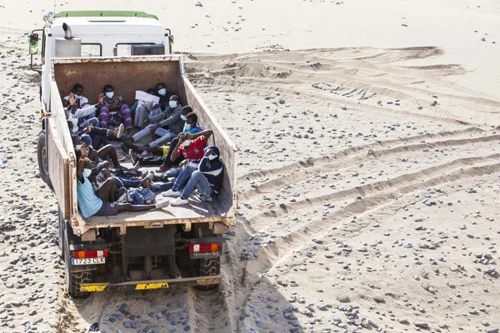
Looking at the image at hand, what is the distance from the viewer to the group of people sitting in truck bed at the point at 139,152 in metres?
12.6

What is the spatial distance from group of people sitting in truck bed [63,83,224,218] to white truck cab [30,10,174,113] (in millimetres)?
1069

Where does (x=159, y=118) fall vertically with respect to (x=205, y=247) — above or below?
above

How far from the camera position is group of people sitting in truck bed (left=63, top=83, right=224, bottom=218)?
1263cm

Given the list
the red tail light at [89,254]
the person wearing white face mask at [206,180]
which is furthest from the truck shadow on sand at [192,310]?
the person wearing white face mask at [206,180]

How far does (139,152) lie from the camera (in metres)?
15.4

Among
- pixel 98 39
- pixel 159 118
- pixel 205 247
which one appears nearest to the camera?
pixel 205 247

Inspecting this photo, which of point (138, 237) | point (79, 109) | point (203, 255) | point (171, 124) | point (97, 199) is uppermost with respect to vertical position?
point (79, 109)

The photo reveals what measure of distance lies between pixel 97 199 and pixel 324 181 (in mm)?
6123

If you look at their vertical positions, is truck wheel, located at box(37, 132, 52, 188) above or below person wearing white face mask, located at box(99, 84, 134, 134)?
below

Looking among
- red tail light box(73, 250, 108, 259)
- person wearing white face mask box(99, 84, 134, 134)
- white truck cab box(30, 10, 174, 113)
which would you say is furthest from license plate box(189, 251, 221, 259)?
white truck cab box(30, 10, 174, 113)

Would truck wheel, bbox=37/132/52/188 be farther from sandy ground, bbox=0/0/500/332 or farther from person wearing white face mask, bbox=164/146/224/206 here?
person wearing white face mask, bbox=164/146/224/206

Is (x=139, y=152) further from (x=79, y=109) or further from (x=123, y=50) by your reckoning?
(x=123, y=50)

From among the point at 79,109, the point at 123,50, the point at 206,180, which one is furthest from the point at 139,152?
the point at 123,50

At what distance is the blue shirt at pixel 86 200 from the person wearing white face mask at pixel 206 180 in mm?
1127
